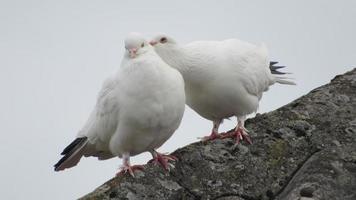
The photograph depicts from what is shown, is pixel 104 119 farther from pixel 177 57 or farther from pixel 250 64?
Result: pixel 250 64

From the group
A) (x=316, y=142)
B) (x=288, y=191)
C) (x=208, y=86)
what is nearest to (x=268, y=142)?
(x=316, y=142)

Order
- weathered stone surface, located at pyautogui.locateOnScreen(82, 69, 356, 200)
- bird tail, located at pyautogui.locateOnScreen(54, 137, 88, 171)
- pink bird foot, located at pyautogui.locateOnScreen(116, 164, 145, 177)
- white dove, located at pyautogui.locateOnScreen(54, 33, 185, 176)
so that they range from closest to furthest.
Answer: weathered stone surface, located at pyautogui.locateOnScreen(82, 69, 356, 200), pink bird foot, located at pyautogui.locateOnScreen(116, 164, 145, 177), white dove, located at pyautogui.locateOnScreen(54, 33, 185, 176), bird tail, located at pyautogui.locateOnScreen(54, 137, 88, 171)

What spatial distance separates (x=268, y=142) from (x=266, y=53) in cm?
535

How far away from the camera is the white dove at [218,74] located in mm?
9016

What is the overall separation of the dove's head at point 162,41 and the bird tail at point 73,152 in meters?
1.69

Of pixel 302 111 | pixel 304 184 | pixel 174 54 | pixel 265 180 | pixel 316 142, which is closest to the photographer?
pixel 304 184

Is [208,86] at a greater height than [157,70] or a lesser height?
lesser

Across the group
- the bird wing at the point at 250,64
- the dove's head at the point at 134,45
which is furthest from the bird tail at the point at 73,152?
the bird wing at the point at 250,64

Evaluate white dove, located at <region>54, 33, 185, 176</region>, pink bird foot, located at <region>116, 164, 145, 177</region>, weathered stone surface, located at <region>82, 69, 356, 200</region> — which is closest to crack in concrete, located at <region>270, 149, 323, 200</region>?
weathered stone surface, located at <region>82, 69, 356, 200</region>

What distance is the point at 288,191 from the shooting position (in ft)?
16.2

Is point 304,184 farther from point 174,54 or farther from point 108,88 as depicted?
point 174,54

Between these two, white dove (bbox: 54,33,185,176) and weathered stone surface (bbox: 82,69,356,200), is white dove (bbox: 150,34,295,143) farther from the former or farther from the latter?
weathered stone surface (bbox: 82,69,356,200)

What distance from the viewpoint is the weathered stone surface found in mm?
4957

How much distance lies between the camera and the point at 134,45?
7.74 meters
